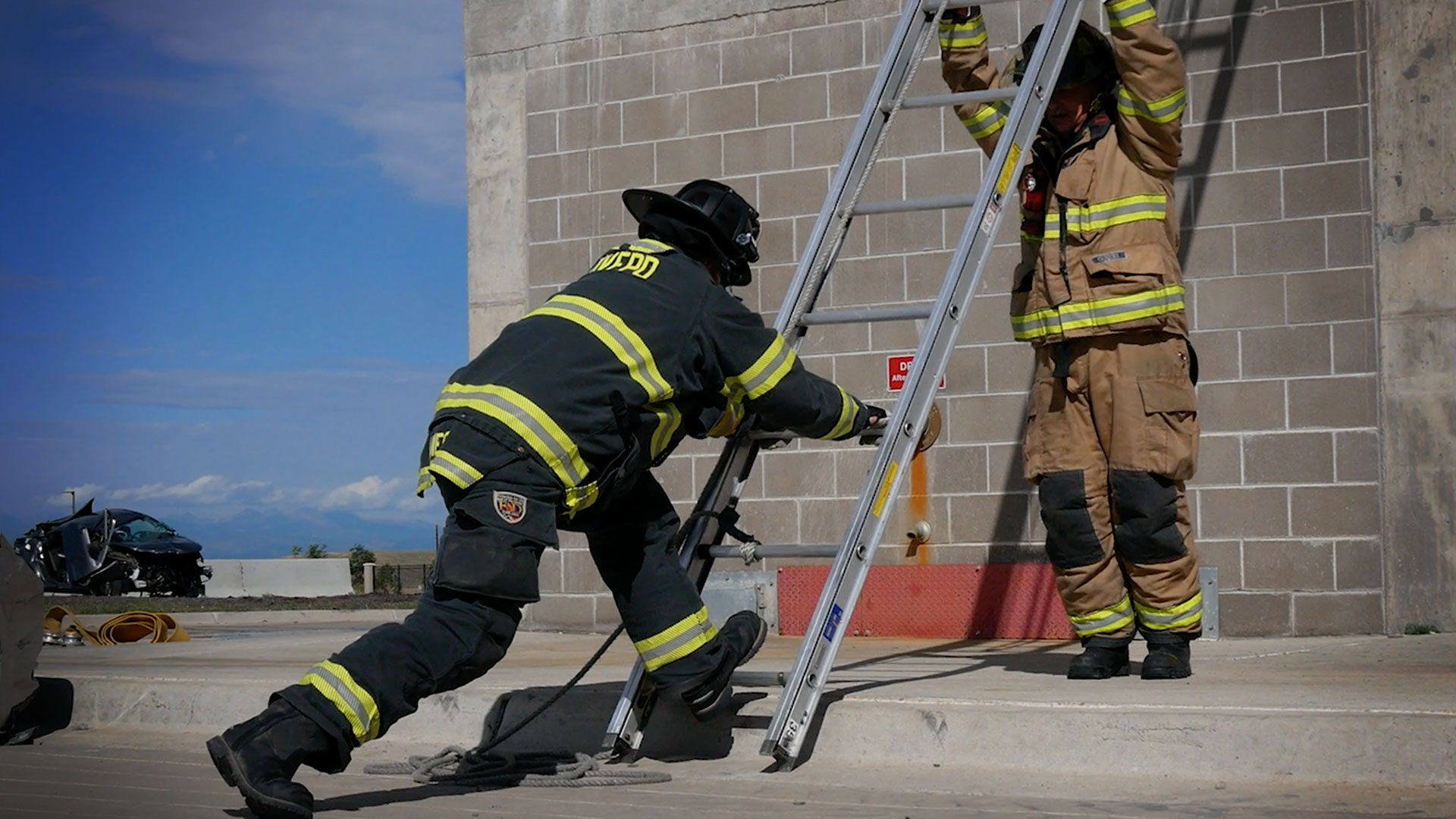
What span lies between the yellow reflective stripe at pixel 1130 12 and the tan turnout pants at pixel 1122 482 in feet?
3.06

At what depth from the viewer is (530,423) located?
3840 mm

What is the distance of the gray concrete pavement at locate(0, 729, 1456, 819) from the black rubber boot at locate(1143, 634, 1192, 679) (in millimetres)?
899

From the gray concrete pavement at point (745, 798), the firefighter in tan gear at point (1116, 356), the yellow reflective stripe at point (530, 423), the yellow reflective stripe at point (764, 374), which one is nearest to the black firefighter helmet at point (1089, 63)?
the firefighter in tan gear at point (1116, 356)

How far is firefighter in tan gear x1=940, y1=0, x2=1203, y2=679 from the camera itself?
186 inches

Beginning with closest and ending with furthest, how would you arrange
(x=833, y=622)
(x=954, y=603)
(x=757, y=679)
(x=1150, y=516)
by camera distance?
(x=833, y=622) → (x=757, y=679) → (x=1150, y=516) → (x=954, y=603)

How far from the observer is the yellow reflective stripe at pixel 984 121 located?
5.13 metres

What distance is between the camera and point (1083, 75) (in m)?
4.98

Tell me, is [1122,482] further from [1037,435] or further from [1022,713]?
[1022,713]

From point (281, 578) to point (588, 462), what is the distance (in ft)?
73.1

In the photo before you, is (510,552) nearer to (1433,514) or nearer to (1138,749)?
(1138,749)

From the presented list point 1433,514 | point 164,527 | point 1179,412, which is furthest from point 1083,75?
point 164,527

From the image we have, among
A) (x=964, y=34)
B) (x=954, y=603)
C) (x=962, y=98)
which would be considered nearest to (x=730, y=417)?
(x=962, y=98)

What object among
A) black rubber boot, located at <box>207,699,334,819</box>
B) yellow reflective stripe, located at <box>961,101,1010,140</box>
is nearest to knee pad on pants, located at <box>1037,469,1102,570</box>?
yellow reflective stripe, located at <box>961,101,1010,140</box>

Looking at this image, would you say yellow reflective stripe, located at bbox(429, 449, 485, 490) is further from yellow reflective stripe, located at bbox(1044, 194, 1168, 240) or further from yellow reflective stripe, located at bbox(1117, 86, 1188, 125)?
yellow reflective stripe, located at bbox(1117, 86, 1188, 125)
